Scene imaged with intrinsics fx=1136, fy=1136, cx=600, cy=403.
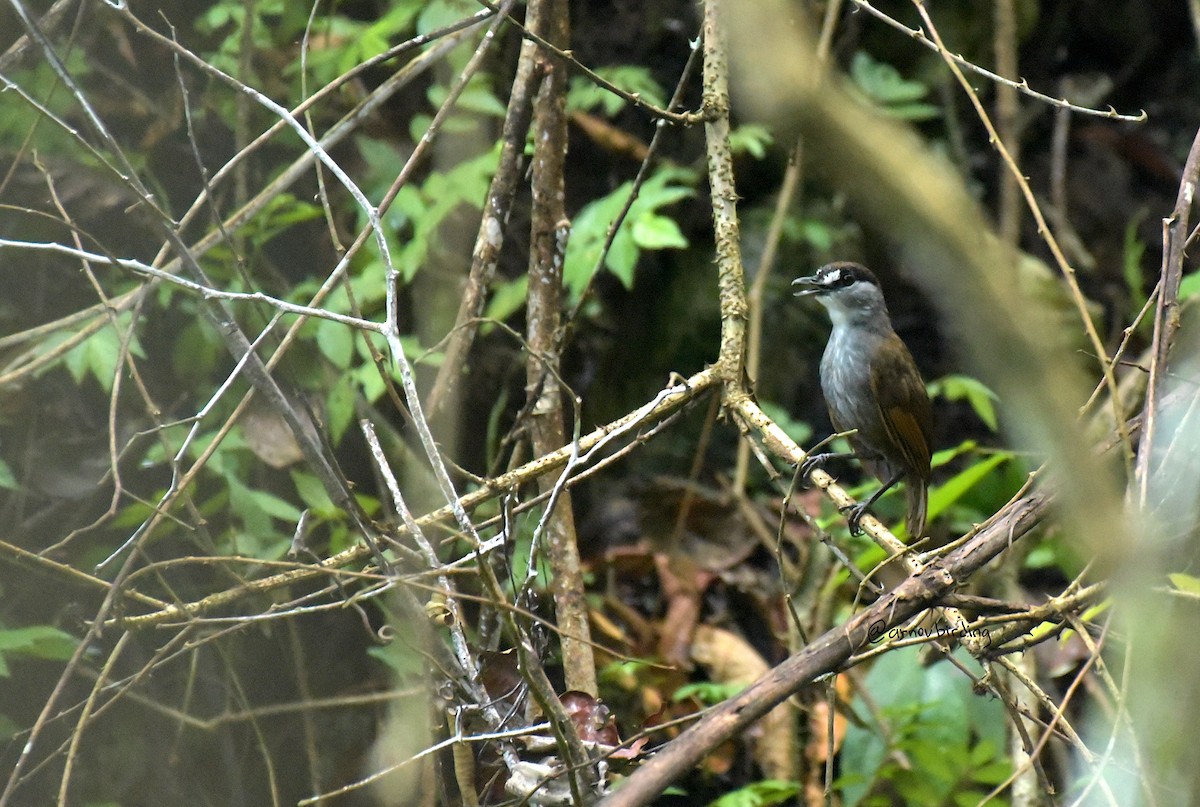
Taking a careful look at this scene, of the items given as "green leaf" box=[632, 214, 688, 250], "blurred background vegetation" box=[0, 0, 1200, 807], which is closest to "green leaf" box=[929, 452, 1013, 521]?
"blurred background vegetation" box=[0, 0, 1200, 807]

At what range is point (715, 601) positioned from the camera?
5.17m

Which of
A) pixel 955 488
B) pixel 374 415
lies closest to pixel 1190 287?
pixel 955 488

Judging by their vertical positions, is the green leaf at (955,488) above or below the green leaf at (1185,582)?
below

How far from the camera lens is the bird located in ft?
12.7

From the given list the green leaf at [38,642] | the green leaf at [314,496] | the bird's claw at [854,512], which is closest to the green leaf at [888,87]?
the bird's claw at [854,512]

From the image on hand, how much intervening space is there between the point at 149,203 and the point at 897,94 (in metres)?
3.89

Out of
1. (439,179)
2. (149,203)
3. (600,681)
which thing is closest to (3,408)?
(439,179)

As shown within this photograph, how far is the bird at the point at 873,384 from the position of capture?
388cm

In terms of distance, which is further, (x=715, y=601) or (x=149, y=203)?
(x=715, y=601)

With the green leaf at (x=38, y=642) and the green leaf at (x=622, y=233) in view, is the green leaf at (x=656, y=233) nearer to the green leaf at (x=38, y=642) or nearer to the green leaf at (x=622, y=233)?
the green leaf at (x=622, y=233)

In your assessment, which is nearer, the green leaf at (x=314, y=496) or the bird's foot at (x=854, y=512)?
the bird's foot at (x=854, y=512)

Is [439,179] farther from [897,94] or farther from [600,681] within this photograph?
[897,94]

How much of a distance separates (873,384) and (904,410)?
5.4 inches

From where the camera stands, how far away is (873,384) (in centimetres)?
391
